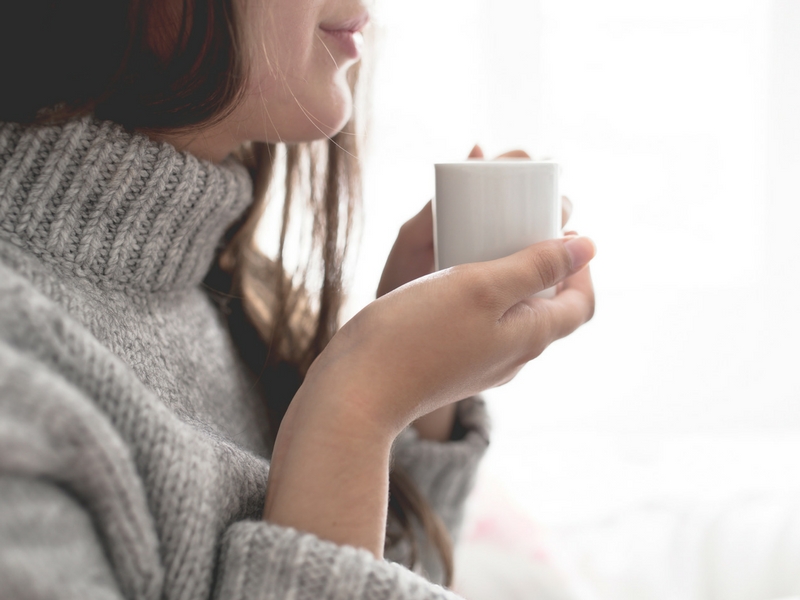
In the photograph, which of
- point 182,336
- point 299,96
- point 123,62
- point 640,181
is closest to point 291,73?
point 299,96

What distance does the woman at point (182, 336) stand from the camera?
44 centimetres

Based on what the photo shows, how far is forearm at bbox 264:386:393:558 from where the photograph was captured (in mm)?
516

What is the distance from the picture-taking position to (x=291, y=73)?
695 mm

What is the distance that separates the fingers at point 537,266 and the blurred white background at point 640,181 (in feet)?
2.91

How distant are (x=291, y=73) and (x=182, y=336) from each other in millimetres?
296

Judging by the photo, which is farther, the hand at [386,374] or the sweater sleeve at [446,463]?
the sweater sleeve at [446,463]

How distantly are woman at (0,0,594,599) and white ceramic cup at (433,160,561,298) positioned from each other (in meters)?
0.04

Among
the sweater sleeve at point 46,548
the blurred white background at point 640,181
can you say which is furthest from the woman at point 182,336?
the blurred white background at point 640,181

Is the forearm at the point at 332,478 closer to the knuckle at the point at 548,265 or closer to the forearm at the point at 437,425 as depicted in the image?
the knuckle at the point at 548,265

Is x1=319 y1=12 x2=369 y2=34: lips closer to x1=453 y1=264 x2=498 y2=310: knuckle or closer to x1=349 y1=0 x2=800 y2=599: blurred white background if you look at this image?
x1=453 y1=264 x2=498 y2=310: knuckle

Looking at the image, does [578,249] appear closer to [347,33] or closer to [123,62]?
[347,33]

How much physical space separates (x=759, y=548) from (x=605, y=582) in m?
0.25

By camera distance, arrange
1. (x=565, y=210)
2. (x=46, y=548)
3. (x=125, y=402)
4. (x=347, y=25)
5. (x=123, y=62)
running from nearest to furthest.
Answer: (x=46, y=548)
(x=125, y=402)
(x=123, y=62)
(x=347, y=25)
(x=565, y=210)

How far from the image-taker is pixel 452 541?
0.94 metres
